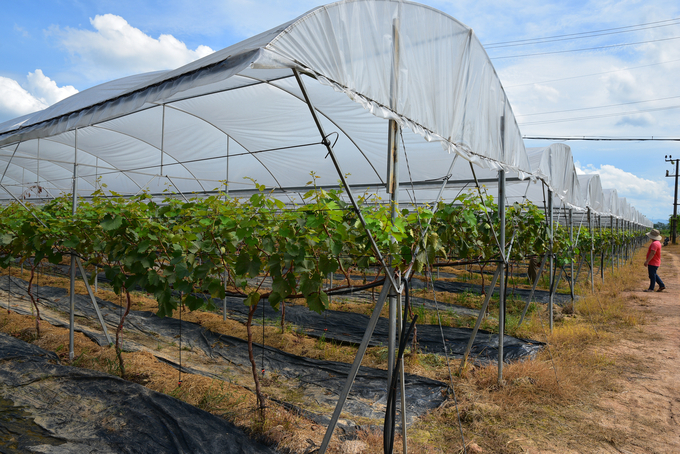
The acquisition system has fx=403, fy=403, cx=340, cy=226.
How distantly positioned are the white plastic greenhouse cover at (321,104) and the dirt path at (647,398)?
2744mm

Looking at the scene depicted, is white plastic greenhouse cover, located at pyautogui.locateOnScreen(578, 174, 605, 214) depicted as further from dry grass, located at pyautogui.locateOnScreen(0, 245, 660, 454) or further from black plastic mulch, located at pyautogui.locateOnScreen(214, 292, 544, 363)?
black plastic mulch, located at pyautogui.locateOnScreen(214, 292, 544, 363)

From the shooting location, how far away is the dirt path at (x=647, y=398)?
3620 millimetres

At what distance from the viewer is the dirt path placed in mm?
3620

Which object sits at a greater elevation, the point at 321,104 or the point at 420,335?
the point at 321,104

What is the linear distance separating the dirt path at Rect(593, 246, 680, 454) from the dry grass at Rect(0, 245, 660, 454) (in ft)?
0.43

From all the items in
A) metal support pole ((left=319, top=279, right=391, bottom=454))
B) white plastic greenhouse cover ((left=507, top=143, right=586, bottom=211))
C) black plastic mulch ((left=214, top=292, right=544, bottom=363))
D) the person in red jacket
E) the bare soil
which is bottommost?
the bare soil

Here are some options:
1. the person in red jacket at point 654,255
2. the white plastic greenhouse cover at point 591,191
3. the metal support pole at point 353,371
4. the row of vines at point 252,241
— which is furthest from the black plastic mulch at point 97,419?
the person in red jacket at point 654,255

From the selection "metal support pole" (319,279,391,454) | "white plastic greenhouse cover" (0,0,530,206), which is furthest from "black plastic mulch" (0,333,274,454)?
"white plastic greenhouse cover" (0,0,530,206)

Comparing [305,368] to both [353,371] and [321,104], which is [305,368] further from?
[321,104]

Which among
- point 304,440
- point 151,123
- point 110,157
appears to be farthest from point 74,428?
point 110,157

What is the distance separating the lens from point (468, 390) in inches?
173

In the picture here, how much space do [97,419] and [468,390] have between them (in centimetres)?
355

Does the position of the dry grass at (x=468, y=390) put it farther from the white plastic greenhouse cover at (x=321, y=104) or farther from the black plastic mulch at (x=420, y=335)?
the white plastic greenhouse cover at (x=321, y=104)

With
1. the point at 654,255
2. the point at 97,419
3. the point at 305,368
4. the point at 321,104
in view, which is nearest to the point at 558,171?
the point at 321,104
